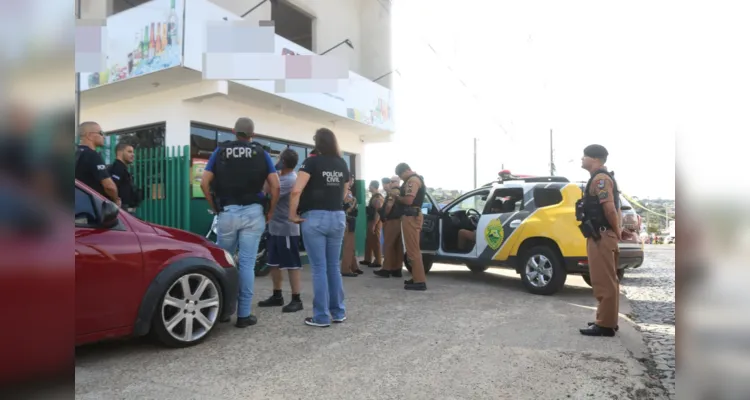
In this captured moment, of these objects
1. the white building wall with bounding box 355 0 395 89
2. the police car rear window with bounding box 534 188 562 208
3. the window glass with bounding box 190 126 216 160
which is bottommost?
the police car rear window with bounding box 534 188 562 208

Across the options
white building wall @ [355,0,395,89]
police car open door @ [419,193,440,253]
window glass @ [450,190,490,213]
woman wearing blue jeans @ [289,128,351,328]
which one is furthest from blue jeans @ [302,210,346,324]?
white building wall @ [355,0,395,89]

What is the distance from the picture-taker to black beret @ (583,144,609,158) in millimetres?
4469

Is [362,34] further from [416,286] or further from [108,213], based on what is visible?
[108,213]

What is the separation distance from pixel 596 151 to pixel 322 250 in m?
2.77

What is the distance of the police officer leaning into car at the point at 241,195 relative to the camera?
4395 mm

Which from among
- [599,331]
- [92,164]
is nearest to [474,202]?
[599,331]

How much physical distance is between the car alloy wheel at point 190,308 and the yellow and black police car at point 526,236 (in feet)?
14.1

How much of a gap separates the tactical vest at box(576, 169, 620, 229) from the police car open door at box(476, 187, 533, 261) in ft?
7.07

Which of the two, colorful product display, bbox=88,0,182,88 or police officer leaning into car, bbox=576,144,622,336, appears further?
colorful product display, bbox=88,0,182,88

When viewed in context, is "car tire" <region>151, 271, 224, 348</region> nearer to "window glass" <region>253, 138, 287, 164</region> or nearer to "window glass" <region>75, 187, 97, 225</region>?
"window glass" <region>75, 187, 97, 225</region>

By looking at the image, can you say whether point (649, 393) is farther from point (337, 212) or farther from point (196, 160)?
point (196, 160)

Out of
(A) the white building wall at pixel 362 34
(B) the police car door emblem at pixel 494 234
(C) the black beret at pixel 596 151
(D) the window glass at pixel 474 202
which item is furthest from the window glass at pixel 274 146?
(C) the black beret at pixel 596 151

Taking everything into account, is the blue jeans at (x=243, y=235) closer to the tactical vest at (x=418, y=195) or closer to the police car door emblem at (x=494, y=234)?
the tactical vest at (x=418, y=195)

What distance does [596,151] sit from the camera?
4480 mm
